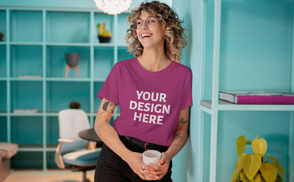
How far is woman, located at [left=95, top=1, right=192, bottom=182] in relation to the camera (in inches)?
48.9

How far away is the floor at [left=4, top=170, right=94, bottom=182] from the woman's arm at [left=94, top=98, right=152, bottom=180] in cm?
230

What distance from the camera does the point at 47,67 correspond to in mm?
3836

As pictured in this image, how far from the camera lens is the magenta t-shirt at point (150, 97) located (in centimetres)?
124

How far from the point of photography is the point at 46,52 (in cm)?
367

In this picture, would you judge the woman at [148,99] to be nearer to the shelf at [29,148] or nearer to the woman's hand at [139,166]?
the woman's hand at [139,166]

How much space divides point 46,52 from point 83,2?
39.9 inches

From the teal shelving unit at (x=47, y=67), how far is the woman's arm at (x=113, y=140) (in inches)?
94.9

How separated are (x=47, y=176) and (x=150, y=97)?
2988 mm

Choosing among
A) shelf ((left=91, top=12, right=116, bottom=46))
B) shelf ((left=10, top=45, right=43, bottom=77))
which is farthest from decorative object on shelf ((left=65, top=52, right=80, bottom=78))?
shelf ((left=10, top=45, right=43, bottom=77))

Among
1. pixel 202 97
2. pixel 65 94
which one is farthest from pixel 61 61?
pixel 202 97

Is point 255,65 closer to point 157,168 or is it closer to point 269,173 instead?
point 269,173

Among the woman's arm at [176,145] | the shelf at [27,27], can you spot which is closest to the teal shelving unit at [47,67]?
the shelf at [27,27]

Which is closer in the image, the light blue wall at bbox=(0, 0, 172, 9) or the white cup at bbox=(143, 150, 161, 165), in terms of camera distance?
the white cup at bbox=(143, 150, 161, 165)

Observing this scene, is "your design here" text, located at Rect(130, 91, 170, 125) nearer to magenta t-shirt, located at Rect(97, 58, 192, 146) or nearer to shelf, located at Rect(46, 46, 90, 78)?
magenta t-shirt, located at Rect(97, 58, 192, 146)
